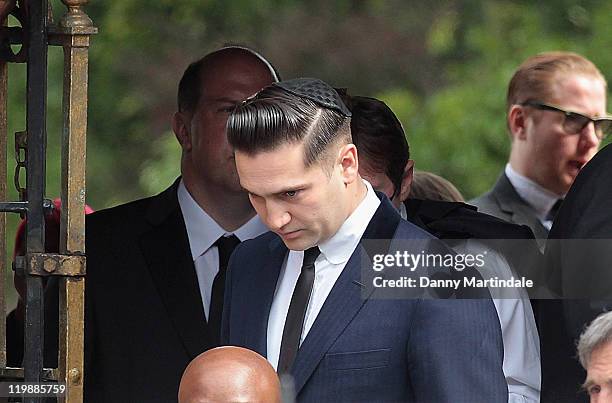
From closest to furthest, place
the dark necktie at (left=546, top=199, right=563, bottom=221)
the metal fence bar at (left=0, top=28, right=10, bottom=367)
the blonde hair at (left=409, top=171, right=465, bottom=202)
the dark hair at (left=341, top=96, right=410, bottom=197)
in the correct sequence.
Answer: the metal fence bar at (left=0, top=28, right=10, bottom=367)
the dark hair at (left=341, top=96, right=410, bottom=197)
the blonde hair at (left=409, top=171, right=465, bottom=202)
the dark necktie at (left=546, top=199, right=563, bottom=221)

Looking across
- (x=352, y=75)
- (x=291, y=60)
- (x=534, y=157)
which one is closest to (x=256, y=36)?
(x=291, y=60)

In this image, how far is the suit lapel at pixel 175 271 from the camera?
11.5 feet

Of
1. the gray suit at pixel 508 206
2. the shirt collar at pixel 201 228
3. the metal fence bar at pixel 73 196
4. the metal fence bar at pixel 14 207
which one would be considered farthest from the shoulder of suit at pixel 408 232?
the gray suit at pixel 508 206

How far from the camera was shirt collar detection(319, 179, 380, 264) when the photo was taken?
2.79 meters

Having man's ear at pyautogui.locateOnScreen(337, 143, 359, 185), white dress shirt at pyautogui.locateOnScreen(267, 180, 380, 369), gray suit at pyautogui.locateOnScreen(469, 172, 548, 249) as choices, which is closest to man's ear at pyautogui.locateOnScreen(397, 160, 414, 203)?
white dress shirt at pyautogui.locateOnScreen(267, 180, 380, 369)

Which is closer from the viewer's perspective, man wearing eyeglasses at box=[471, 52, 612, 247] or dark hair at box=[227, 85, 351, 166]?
dark hair at box=[227, 85, 351, 166]

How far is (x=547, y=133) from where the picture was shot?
15.4 feet

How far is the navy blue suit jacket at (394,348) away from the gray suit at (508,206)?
1.82 metres

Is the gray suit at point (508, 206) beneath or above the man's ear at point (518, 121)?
beneath

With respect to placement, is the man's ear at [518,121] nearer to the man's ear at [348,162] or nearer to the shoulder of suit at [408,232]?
the shoulder of suit at [408,232]

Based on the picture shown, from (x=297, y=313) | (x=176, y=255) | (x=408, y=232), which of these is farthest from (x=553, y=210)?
(x=297, y=313)

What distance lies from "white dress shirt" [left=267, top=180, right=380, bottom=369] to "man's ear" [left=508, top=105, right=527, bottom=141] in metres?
2.04

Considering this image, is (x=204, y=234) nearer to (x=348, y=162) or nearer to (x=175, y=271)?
(x=175, y=271)

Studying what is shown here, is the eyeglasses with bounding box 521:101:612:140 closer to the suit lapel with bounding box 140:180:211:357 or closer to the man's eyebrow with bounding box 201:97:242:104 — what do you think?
the man's eyebrow with bounding box 201:97:242:104
